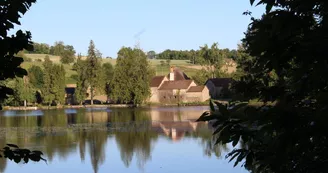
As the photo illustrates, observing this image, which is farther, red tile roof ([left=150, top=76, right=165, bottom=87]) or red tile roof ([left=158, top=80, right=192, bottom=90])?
red tile roof ([left=150, top=76, right=165, bottom=87])

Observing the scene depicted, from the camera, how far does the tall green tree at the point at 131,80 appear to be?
62.1 metres

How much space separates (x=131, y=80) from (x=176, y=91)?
795cm

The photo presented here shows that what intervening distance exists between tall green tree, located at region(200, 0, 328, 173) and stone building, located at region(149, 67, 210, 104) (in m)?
63.2

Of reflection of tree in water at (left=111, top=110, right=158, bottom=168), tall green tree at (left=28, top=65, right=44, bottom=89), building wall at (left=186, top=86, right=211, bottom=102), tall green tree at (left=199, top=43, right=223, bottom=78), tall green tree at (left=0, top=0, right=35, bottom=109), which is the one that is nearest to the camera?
tall green tree at (left=0, top=0, right=35, bottom=109)

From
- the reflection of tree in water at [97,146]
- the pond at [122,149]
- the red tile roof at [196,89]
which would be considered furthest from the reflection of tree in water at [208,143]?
the red tile roof at [196,89]

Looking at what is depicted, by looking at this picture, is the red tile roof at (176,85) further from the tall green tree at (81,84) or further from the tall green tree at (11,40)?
the tall green tree at (11,40)

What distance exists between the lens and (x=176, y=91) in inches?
2685

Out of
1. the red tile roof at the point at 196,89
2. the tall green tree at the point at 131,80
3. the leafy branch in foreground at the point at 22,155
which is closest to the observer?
the leafy branch in foreground at the point at 22,155

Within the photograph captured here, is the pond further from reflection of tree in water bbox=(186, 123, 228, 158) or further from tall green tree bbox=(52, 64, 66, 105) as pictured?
tall green tree bbox=(52, 64, 66, 105)

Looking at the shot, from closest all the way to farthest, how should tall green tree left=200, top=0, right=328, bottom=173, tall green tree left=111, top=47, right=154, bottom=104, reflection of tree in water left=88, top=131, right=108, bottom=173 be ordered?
1. tall green tree left=200, top=0, right=328, bottom=173
2. reflection of tree in water left=88, top=131, right=108, bottom=173
3. tall green tree left=111, top=47, right=154, bottom=104

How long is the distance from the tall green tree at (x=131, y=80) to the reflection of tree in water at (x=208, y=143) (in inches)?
1375

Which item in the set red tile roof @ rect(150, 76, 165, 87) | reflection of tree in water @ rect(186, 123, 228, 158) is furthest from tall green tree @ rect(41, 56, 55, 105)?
reflection of tree in water @ rect(186, 123, 228, 158)

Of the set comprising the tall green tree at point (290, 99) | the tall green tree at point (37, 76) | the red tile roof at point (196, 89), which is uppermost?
the tall green tree at point (37, 76)

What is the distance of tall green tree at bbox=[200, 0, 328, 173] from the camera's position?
2.25 meters
